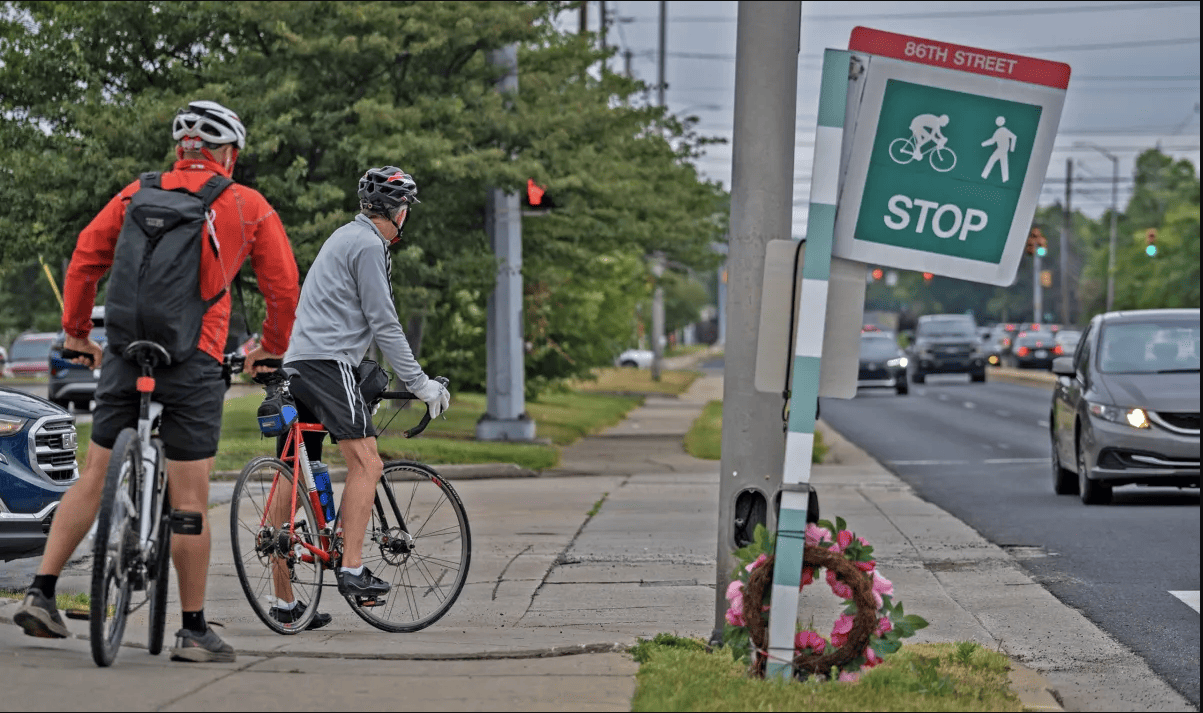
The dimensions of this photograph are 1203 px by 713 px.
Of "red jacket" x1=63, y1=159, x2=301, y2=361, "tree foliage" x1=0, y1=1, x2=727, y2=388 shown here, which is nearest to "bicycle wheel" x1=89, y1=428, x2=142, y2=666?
"red jacket" x1=63, y1=159, x2=301, y2=361

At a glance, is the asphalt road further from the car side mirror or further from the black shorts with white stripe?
the black shorts with white stripe

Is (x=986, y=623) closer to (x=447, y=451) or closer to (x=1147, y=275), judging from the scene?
(x=447, y=451)

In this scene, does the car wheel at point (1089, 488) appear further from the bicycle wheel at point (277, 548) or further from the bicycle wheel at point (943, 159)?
the bicycle wheel at point (943, 159)

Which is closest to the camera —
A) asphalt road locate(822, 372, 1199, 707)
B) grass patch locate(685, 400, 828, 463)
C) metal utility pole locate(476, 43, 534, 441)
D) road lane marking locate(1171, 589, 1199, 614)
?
asphalt road locate(822, 372, 1199, 707)

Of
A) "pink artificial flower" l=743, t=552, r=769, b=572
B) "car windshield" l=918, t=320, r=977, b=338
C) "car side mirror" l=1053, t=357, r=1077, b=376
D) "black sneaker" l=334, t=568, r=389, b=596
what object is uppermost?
"pink artificial flower" l=743, t=552, r=769, b=572

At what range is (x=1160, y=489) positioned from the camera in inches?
649

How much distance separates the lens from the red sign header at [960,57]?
5.68 meters

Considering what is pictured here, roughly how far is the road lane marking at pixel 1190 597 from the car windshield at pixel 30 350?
153ft

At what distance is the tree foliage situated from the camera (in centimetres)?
1803

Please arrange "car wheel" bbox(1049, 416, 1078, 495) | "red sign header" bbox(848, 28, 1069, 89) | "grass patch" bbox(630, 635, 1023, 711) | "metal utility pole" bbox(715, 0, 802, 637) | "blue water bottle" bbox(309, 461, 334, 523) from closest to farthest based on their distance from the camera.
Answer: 1. "grass patch" bbox(630, 635, 1023, 711)
2. "red sign header" bbox(848, 28, 1069, 89)
3. "metal utility pole" bbox(715, 0, 802, 637)
4. "blue water bottle" bbox(309, 461, 334, 523)
5. "car wheel" bbox(1049, 416, 1078, 495)

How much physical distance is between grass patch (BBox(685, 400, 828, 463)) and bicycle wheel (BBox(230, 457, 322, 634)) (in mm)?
11086

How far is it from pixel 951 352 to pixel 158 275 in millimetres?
47828

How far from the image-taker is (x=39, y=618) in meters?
6.04

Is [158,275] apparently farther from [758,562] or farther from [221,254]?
[758,562]
